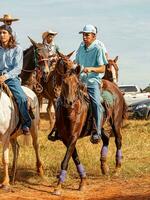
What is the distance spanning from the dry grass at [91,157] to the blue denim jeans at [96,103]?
1.32m

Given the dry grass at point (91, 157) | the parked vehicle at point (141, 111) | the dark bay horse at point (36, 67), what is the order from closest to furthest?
the dry grass at point (91, 157) → the dark bay horse at point (36, 67) → the parked vehicle at point (141, 111)

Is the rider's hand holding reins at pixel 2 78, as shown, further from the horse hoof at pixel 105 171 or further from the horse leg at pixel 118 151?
the horse leg at pixel 118 151

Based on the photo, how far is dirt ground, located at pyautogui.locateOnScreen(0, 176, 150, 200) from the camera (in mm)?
9500

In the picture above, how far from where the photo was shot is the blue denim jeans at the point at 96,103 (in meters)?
10.7

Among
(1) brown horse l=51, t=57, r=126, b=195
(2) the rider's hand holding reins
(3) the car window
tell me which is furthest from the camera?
(3) the car window

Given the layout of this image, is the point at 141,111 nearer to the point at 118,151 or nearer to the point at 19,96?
the point at 118,151

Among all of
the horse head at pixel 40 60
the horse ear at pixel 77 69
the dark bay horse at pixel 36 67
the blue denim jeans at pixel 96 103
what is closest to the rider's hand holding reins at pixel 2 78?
the horse ear at pixel 77 69

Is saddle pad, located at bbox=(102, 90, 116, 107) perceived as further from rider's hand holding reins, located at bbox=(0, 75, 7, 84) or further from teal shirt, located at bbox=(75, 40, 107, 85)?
rider's hand holding reins, located at bbox=(0, 75, 7, 84)

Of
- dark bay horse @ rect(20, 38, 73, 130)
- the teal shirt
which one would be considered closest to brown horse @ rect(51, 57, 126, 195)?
the teal shirt

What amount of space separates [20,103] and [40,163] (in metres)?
1.66

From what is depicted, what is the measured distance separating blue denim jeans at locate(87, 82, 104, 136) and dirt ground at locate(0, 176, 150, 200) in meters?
1.04

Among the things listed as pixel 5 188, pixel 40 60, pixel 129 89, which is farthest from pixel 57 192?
pixel 129 89

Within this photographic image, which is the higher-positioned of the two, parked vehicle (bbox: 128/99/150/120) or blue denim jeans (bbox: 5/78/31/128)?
blue denim jeans (bbox: 5/78/31/128)

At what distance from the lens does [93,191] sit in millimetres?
10117
